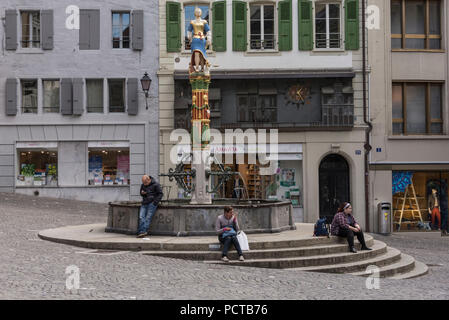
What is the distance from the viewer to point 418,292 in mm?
11242

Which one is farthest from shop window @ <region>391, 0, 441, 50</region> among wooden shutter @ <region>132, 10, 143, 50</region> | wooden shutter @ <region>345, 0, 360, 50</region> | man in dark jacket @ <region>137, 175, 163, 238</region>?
man in dark jacket @ <region>137, 175, 163, 238</region>

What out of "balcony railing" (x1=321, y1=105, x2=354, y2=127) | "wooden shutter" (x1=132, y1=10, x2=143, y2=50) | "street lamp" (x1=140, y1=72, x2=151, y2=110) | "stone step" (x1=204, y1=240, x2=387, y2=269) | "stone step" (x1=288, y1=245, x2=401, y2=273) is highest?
"wooden shutter" (x1=132, y1=10, x2=143, y2=50)

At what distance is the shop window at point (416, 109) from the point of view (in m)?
29.0

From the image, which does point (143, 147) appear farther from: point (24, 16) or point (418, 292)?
point (418, 292)

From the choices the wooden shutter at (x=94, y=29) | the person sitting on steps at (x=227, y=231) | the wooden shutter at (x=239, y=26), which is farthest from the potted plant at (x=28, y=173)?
the person sitting on steps at (x=227, y=231)

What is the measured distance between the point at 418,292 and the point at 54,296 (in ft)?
19.3

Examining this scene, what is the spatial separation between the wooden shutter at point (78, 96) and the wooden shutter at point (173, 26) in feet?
13.2

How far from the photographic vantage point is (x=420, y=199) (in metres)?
28.7

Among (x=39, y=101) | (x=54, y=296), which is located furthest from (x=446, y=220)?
(x=54, y=296)

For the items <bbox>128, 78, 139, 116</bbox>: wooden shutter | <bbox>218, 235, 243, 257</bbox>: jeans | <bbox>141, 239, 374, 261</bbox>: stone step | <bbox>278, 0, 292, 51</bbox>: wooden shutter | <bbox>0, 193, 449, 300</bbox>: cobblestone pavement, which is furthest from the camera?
<bbox>278, 0, 292, 51</bbox>: wooden shutter

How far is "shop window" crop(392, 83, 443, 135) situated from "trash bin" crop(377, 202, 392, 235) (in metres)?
3.46

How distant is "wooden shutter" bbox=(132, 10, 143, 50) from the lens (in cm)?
2856

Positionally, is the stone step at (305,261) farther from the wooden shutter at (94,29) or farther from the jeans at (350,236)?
the wooden shutter at (94,29)

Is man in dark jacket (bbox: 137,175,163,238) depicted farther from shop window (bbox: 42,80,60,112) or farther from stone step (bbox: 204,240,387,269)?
shop window (bbox: 42,80,60,112)
